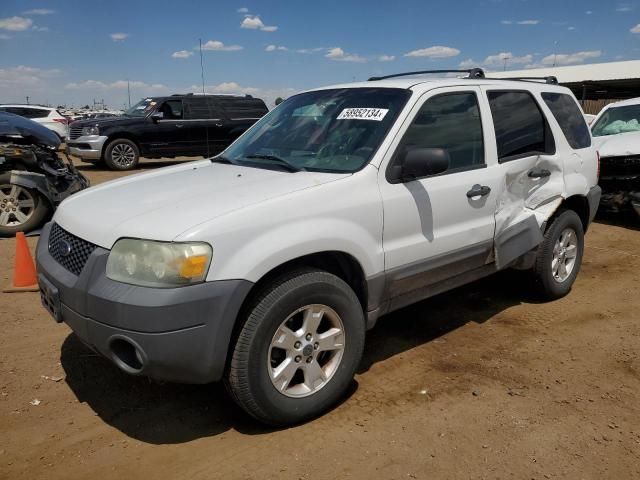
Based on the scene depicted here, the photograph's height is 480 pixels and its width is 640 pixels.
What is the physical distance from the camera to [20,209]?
6980 millimetres

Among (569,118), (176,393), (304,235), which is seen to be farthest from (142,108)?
(304,235)

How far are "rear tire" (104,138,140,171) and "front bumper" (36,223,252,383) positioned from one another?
475 inches

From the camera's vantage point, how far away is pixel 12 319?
437 cm

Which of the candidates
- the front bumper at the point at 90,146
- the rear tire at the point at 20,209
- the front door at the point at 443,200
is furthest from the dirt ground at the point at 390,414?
the front bumper at the point at 90,146

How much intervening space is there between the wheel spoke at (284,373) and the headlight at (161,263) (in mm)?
685

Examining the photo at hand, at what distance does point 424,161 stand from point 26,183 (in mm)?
5822

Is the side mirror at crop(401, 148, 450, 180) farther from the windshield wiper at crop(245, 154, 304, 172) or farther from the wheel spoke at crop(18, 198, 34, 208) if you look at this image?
the wheel spoke at crop(18, 198, 34, 208)

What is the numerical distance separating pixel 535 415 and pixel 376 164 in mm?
1698

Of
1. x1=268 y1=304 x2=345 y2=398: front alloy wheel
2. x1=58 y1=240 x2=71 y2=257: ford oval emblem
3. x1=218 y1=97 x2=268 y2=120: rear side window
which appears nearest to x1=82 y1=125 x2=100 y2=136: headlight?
x1=218 y1=97 x2=268 y2=120: rear side window

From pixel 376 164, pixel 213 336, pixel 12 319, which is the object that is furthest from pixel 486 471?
pixel 12 319

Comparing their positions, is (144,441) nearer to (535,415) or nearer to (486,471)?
(486,471)

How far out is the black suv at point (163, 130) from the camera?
1370cm

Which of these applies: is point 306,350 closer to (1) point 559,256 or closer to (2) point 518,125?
(2) point 518,125

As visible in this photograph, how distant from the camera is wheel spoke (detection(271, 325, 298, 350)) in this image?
273cm
